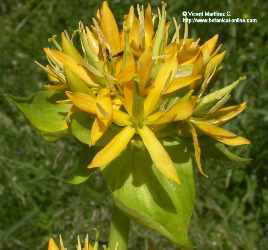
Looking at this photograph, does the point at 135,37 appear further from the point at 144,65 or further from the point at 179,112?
the point at 179,112

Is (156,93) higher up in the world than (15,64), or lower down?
lower down

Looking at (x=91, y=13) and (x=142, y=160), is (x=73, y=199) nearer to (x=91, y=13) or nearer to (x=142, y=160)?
(x=91, y=13)

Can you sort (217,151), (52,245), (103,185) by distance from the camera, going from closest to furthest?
(52,245)
(217,151)
(103,185)

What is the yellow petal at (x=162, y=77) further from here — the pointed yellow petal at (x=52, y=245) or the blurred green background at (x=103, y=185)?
the blurred green background at (x=103, y=185)

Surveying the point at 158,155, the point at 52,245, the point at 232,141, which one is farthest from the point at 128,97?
the point at 52,245

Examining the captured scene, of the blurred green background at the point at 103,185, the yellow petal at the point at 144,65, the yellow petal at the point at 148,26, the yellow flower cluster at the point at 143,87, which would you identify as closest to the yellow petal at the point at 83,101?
the yellow flower cluster at the point at 143,87

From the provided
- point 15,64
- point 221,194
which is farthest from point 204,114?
point 15,64
